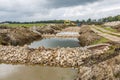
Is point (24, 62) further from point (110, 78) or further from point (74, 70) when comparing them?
point (110, 78)

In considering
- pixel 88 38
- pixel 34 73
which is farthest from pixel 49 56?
pixel 88 38

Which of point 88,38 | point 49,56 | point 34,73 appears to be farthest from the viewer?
point 88,38

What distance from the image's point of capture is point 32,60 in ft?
117

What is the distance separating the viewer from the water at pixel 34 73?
90.6 feet

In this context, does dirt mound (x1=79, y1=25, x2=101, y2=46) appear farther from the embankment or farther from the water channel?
the water channel

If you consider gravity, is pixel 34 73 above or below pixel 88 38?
below

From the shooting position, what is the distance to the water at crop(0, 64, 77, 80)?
27630mm

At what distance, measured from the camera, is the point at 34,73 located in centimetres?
3022

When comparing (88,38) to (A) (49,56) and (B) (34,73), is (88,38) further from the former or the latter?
(B) (34,73)

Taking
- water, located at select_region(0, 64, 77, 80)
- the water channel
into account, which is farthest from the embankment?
water, located at select_region(0, 64, 77, 80)

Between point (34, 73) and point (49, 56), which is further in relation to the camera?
point (49, 56)

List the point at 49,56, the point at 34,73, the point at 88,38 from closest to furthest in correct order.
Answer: the point at 34,73 < the point at 49,56 < the point at 88,38

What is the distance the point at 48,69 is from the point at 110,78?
12770mm

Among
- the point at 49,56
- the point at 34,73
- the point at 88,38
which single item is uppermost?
the point at 49,56
